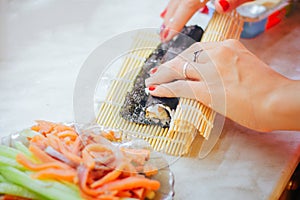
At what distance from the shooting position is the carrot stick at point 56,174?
3.32ft

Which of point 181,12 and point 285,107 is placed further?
point 181,12

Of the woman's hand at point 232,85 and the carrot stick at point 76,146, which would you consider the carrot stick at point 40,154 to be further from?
the woman's hand at point 232,85

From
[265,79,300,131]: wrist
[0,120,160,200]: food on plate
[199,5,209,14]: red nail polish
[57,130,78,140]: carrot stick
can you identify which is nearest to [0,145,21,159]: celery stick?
[0,120,160,200]: food on plate

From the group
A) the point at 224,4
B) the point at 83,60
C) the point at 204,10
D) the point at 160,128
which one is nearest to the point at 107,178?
the point at 160,128

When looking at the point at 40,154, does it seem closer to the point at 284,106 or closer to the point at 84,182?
the point at 84,182

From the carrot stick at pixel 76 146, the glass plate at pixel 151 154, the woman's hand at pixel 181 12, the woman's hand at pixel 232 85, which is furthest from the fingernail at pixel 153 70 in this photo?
the carrot stick at pixel 76 146

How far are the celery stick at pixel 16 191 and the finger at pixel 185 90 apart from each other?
45 centimetres

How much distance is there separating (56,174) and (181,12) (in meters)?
0.75

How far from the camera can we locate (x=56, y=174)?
101 centimetres

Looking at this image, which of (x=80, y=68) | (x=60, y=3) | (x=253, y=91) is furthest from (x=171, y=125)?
(x=60, y=3)

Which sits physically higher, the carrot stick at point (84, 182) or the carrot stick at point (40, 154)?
the carrot stick at point (40, 154)

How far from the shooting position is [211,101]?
1303 mm

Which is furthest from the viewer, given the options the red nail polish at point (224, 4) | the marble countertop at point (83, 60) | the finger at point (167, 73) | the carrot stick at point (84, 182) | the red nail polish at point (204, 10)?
the red nail polish at point (204, 10)

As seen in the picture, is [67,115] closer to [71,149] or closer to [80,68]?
[80,68]
